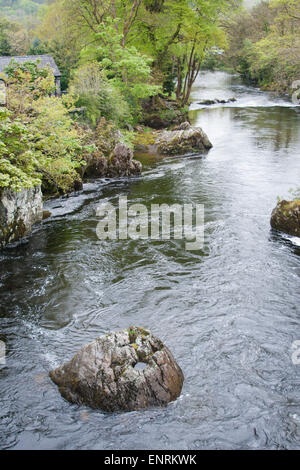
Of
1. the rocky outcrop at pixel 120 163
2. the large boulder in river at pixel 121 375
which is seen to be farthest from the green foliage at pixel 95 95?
the large boulder in river at pixel 121 375

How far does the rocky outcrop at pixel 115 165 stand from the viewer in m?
21.5

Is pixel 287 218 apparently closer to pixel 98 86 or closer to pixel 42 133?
pixel 42 133

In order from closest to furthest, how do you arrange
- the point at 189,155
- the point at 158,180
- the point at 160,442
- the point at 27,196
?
the point at 160,442, the point at 27,196, the point at 158,180, the point at 189,155

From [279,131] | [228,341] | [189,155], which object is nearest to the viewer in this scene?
[228,341]

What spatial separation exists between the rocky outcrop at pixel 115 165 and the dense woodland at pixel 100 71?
52 cm

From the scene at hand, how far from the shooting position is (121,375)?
24.0 feet

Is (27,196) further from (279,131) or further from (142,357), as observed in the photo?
(279,131)

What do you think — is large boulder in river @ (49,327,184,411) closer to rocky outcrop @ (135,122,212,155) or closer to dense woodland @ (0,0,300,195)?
dense woodland @ (0,0,300,195)

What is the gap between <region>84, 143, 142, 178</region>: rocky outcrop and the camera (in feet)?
70.7

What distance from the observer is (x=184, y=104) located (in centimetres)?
3669

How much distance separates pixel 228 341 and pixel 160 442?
3.09m

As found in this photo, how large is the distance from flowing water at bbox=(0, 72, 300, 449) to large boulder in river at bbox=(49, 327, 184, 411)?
0.21 m

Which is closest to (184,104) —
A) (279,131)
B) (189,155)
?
(279,131)

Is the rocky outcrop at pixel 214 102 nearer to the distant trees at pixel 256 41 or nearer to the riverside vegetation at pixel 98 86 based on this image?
the distant trees at pixel 256 41
